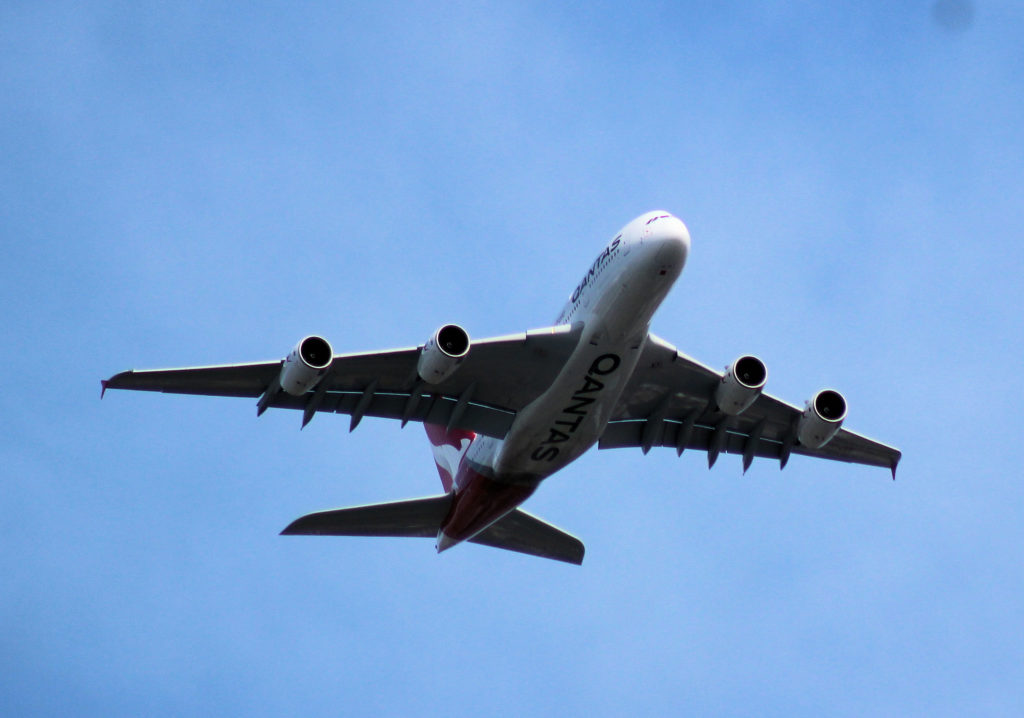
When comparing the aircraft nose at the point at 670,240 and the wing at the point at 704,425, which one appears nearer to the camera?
the aircraft nose at the point at 670,240

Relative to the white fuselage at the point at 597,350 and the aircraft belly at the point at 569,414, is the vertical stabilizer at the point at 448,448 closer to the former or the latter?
the white fuselage at the point at 597,350

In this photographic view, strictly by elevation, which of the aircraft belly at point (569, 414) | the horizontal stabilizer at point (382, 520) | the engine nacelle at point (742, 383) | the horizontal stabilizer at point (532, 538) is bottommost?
the horizontal stabilizer at point (382, 520)

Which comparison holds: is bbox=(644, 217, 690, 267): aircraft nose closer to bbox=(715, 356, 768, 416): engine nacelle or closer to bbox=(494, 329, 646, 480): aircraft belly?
bbox=(494, 329, 646, 480): aircraft belly

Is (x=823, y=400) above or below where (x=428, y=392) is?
above

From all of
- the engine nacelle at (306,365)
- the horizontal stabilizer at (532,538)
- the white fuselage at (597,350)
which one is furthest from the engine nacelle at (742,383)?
the engine nacelle at (306,365)

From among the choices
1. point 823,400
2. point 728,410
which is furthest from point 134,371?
point 823,400

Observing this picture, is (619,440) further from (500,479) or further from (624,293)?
(624,293)

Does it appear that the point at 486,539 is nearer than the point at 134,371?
No
